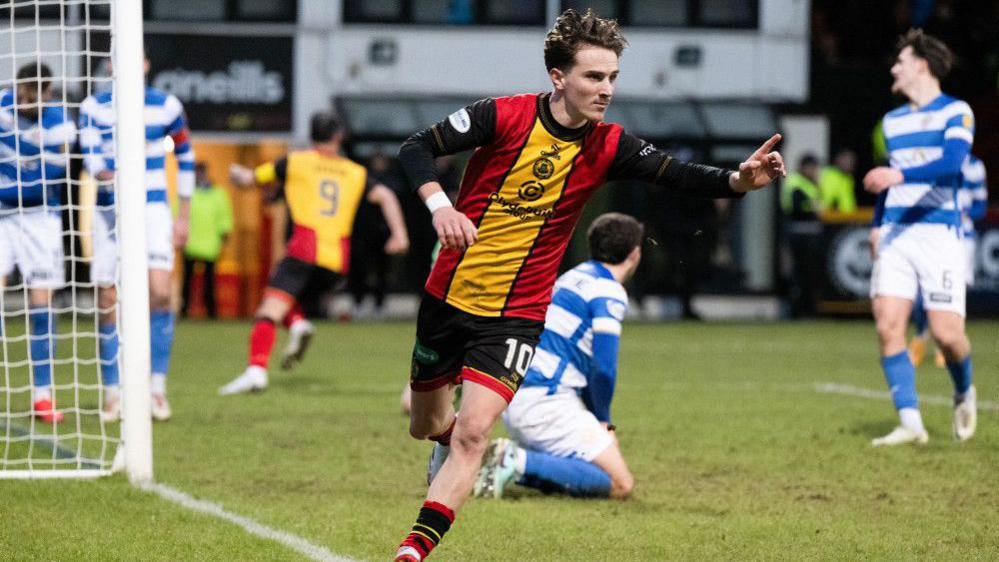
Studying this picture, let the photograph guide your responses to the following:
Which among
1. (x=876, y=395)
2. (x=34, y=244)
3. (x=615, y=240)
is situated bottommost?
(x=876, y=395)

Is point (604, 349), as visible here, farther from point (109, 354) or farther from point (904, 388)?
point (109, 354)

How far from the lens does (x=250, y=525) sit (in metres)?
6.30

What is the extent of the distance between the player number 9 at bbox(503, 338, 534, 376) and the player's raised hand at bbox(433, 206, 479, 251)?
0.53m

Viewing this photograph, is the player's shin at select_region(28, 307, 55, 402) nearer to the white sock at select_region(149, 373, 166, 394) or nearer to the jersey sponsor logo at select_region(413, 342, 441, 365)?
the white sock at select_region(149, 373, 166, 394)

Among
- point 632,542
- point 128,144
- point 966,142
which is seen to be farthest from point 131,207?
point 966,142

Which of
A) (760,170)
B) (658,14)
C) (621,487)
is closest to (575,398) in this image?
(621,487)

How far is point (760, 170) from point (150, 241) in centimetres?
519

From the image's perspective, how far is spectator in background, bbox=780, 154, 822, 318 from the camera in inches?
867

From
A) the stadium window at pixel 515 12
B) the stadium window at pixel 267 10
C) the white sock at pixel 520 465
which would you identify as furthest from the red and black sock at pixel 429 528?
the stadium window at pixel 515 12

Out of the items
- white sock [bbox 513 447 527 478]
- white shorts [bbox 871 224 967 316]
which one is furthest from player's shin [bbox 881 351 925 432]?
white sock [bbox 513 447 527 478]

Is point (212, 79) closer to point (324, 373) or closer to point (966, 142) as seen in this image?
point (324, 373)

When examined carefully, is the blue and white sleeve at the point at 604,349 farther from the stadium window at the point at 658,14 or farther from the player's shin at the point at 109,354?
the stadium window at the point at 658,14

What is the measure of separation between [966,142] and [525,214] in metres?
4.27

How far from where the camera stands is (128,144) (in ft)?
24.3
